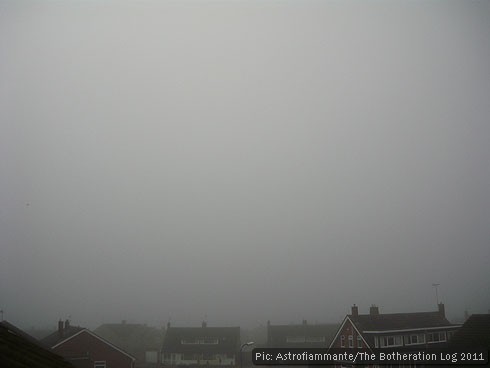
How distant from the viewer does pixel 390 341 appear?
47000mm

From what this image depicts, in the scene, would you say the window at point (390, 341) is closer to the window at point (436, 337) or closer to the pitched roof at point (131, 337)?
the window at point (436, 337)

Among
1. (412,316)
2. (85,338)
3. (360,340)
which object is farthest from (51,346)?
(412,316)

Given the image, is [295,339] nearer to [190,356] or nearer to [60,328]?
[190,356]

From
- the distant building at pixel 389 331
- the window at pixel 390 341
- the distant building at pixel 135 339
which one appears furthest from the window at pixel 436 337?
the distant building at pixel 135 339

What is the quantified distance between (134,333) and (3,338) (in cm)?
8933

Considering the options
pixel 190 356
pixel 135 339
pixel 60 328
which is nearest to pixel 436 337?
pixel 190 356

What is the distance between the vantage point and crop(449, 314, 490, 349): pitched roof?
38.3 metres

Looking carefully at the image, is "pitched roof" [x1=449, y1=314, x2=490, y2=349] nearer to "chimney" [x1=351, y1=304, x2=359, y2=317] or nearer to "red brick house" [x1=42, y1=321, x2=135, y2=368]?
"chimney" [x1=351, y1=304, x2=359, y2=317]

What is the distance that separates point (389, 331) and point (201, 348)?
132 feet

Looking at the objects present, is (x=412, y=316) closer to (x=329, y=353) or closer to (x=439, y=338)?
(x=439, y=338)

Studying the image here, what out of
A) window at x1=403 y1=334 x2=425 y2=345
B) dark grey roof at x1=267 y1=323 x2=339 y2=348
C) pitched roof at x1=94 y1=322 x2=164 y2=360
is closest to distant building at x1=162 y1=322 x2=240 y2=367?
pitched roof at x1=94 y1=322 x2=164 y2=360

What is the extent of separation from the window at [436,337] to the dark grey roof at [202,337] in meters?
36.7

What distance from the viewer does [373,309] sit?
5256 cm

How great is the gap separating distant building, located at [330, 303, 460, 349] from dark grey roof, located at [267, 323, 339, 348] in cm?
2839
